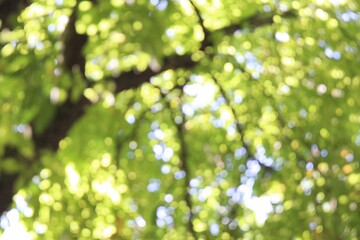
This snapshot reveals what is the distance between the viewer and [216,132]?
479 centimetres

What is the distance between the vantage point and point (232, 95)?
15.3 feet

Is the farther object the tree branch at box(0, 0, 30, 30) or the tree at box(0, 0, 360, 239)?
the tree at box(0, 0, 360, 239)

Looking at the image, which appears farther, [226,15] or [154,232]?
[226,15]

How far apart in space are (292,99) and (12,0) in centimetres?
225

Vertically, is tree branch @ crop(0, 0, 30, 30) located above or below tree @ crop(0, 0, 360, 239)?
above

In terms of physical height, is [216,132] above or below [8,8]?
below

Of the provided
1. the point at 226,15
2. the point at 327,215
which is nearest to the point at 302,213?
the point at 327,215

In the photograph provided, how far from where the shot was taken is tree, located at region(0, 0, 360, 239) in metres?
3.56

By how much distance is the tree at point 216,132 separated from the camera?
3.56 metres

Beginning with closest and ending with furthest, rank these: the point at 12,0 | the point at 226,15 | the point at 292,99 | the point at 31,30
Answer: the point at 12,0 < the point at 31,30 < the point at 292,99 < the point at 226,15

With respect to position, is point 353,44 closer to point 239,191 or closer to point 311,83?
point 311,83

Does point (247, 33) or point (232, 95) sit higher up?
point (247, 33)

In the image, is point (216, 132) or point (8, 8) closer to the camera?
point (8, 8)

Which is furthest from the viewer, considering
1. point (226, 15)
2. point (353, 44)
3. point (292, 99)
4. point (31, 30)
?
point (226, 15)
